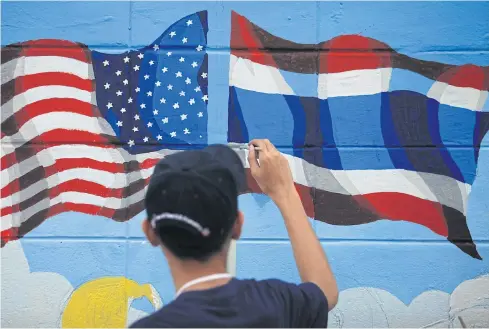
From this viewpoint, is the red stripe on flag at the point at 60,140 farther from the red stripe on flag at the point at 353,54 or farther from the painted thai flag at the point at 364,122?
the red stripe on flag at the point at 353,54

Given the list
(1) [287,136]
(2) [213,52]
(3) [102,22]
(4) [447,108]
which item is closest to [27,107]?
(3) [102,22]

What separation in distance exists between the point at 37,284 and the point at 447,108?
2.34m

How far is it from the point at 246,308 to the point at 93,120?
2.17 m

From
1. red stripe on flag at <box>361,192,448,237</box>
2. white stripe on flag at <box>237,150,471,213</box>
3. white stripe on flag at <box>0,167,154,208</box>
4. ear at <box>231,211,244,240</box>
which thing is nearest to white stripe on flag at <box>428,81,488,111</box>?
white stripe on flag at <box>237,150,471,213</box>

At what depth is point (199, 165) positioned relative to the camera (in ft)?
4.25

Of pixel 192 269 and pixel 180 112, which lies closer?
pixel 192 269

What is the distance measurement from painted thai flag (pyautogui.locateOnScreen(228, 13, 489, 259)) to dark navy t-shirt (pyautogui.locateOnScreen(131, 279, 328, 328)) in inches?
69.2

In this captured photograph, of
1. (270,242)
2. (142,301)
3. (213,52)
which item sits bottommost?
(142,301)

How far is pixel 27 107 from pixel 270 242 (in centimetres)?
149

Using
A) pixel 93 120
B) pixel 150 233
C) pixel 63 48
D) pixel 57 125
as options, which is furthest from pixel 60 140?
pixel 150 233

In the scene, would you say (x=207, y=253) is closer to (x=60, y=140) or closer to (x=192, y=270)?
(x=192, y=270)

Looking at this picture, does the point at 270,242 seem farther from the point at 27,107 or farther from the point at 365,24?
the point at 27,107

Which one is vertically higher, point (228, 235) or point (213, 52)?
point (213, 52)

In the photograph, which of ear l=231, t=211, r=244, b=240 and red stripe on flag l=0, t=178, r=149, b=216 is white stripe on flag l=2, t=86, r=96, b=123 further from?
ear l=231, t=211, r=244, b=240
